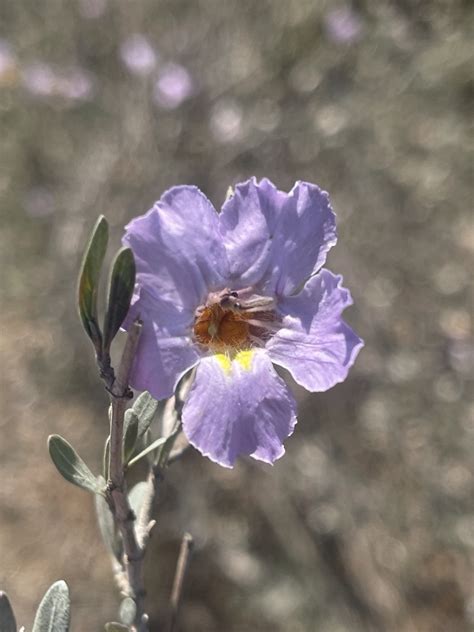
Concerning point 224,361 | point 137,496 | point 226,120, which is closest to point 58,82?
point 226,120

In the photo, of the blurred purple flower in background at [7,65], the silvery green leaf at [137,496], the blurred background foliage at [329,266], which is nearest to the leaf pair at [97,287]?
the silvery green leaf at [137,496]

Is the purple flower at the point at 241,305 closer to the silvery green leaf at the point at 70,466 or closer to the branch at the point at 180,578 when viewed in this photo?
the silvery green leaf at the point at 70,466

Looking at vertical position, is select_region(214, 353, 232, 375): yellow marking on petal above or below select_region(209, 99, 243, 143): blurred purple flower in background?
below

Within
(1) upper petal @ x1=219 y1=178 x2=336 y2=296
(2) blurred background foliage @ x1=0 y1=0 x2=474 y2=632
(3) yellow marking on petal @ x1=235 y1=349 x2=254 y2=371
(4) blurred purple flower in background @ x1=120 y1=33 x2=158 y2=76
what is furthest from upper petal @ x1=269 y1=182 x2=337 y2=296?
(4) blurred purple flower in background @ x1=120 y1=33 x2=158 y2=76

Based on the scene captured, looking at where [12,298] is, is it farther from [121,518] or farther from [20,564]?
[121,518]

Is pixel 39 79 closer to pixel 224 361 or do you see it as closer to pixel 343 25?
pixel 343 25

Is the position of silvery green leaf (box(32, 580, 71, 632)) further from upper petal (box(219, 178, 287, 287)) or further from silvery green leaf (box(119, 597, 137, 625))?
upper petal (box(219, 178, 287, 287))

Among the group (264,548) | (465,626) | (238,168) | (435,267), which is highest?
(238,168)

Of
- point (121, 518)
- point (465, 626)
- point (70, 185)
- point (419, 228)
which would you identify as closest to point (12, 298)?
point (70, 185)
